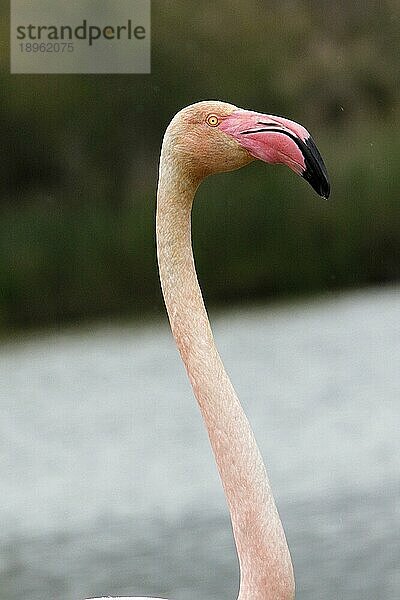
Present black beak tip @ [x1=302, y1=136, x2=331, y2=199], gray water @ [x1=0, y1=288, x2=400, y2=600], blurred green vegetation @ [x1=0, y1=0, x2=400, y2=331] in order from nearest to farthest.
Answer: black beak tip @ [x1=302, y1=136, x2=331, y2=199] < gray water @ [x1=0, y1=288, x2=400, y2=600] < blurred green vegetation @ [x1=0, y1=0, x2=400, y2=331]

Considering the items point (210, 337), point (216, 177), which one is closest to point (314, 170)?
point (210, 337)

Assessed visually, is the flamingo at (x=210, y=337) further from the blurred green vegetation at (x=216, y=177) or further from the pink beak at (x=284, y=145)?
the blurred green vegetation at (x=216, y=177)

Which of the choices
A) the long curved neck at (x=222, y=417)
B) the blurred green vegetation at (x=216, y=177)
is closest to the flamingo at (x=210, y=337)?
the long curved neck at (x=222, y=417)

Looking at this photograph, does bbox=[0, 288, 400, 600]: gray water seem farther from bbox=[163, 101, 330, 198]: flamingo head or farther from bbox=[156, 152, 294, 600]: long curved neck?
bbox=[163, 101, 330, 198]: flamingo head

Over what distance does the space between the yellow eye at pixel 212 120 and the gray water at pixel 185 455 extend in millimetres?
1707

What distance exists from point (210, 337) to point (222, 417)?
0.24 feet

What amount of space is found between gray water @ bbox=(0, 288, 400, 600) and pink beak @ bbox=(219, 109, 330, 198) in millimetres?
1728

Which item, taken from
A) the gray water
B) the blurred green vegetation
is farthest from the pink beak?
the blurred green vegetation

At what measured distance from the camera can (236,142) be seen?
111 centimetres

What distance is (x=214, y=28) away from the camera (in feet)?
16.9

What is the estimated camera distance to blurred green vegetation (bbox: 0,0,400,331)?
513 cm

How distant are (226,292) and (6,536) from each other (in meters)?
2.26

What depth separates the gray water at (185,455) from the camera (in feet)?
9.31

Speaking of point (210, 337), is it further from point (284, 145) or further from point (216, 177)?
point (216, 177)
